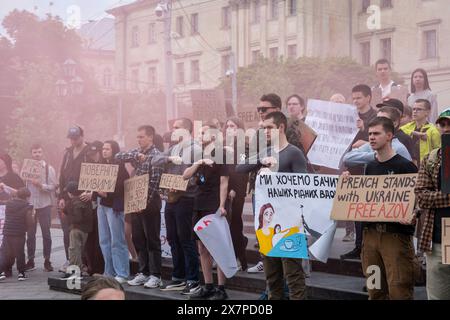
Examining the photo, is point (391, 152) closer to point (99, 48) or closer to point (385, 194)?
point (385, 194)

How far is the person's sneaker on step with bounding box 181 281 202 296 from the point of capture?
6.95 meters

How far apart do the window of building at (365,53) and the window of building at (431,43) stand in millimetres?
1702

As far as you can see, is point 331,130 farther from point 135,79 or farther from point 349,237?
point 135,79

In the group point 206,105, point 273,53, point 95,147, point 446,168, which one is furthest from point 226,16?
point 446,168

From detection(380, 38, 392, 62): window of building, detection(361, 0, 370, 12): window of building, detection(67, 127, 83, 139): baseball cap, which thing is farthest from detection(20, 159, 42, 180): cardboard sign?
detection(380, 38, 392, 62): window of building

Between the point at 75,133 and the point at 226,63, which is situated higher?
the point at 226,63

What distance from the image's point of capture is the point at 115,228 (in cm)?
788

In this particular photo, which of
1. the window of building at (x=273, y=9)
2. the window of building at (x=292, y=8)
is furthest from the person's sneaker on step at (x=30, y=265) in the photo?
the window of building at (x=292, y=8)

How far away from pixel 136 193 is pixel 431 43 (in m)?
4.94

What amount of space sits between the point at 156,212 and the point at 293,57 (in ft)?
18.6

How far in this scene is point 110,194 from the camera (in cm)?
790

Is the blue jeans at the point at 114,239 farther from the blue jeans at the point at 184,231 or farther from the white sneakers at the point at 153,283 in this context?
the blue jeans at the point at 184,231

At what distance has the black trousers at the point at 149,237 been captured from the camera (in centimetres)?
757

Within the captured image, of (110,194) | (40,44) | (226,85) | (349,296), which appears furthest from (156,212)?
(40,44)
